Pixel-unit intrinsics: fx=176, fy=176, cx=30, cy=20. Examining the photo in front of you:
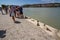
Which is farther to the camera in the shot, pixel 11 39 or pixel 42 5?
pixel 42 5

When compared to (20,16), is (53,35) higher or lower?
higher

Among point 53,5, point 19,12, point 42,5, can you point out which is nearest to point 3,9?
point 19,12

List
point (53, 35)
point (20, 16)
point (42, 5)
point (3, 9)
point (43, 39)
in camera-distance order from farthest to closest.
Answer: point (42, 5) < point (3, 9) < point (20, 16) < point (53, 35) < point (43, 39)

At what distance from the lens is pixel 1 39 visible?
27.1 ft

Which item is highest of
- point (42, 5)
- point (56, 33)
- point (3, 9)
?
point (56, 33)

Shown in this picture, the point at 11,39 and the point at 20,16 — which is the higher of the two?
the point at 11,39

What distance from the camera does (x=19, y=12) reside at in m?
19.6

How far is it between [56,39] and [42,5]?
618 feet

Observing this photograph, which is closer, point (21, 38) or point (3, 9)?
point (21, 38)

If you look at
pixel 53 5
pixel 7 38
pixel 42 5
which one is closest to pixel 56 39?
pixel 7 38

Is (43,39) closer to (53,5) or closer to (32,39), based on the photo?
(32,39)

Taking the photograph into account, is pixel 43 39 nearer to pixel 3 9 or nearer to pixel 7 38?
pixel 7 38

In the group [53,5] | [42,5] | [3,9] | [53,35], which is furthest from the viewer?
[42,5]

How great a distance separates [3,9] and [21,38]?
66.5ft
